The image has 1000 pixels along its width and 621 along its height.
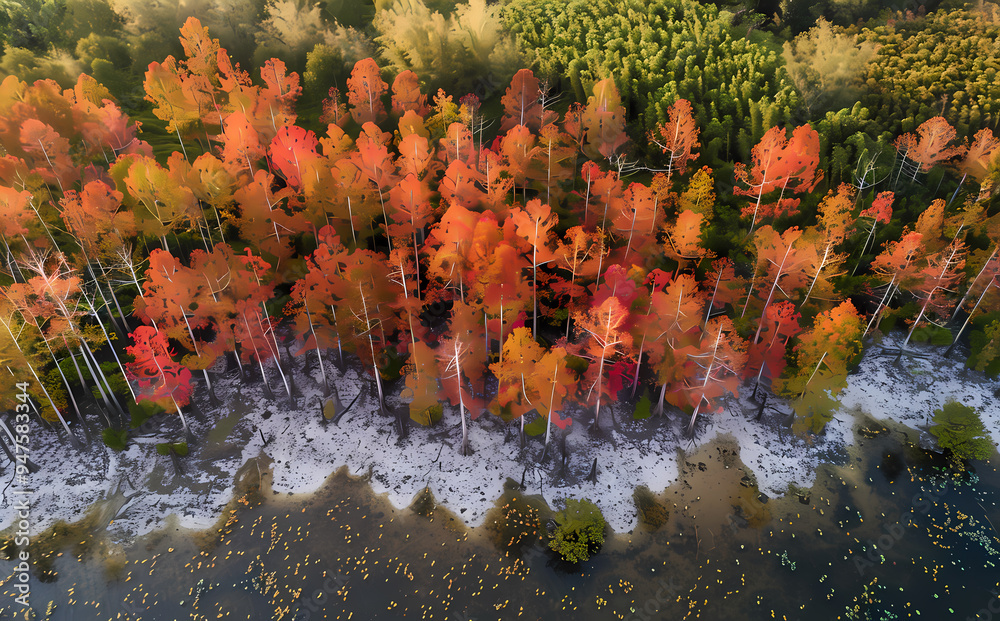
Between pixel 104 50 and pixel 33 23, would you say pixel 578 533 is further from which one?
pixel 33 23

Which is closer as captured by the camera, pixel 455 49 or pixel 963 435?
pixel 963 435

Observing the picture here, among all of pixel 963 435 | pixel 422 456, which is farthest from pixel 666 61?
pixel 422 456

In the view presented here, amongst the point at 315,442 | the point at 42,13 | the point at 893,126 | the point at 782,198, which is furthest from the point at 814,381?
the point at 42,13

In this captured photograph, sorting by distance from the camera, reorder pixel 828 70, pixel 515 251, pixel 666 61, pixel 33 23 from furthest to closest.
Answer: pixel 33 23 → pixel 666 61 → pixel 828 70 → pixel 515 251

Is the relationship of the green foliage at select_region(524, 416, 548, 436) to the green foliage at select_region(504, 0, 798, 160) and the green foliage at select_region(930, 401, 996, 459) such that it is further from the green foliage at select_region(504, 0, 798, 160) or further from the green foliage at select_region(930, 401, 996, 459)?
the green foliage at select_region(504, 0, 798, 160)

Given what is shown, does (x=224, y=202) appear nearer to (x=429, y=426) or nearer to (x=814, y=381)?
(x=429, y=426)

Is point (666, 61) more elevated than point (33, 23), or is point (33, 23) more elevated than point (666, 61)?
point (33, 23)

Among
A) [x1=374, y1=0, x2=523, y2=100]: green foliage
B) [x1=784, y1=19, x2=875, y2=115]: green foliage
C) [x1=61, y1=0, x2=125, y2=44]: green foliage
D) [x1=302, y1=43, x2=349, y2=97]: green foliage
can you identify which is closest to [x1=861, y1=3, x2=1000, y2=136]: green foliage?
[x1=784, y1=19, x2=875, y2=115]: green foliage
